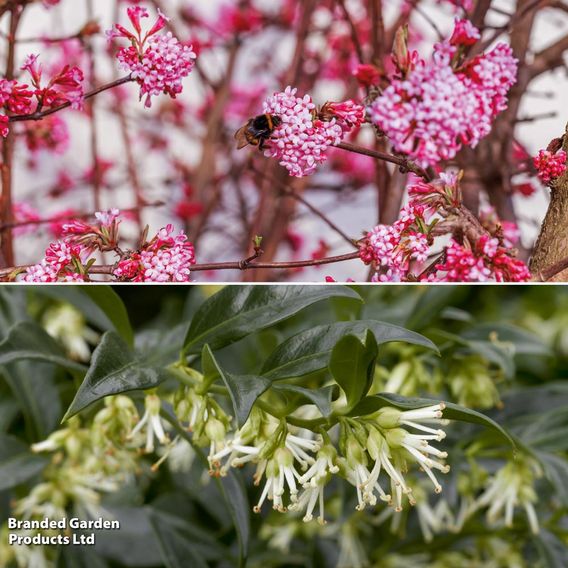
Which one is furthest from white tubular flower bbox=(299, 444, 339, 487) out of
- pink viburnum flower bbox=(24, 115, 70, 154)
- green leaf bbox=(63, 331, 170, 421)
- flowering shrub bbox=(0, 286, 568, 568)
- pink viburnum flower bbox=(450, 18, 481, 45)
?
pink viburnum flower bbox=(24, 115, 70, 154)

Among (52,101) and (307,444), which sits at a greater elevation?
(52,101)

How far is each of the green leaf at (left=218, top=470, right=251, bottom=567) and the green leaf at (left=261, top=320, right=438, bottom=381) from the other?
95mm

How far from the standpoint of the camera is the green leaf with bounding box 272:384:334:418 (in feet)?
1.56

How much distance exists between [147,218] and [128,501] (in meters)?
0.32

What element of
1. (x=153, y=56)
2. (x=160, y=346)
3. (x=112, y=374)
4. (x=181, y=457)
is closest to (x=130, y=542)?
(x=181, y=457)

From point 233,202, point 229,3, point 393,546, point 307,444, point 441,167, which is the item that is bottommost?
point 393,546

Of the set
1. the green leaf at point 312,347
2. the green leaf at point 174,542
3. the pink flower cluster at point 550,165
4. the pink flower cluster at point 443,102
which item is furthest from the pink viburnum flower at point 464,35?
the green leaf at point 174,542

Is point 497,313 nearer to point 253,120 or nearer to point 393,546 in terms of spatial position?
point 393,546

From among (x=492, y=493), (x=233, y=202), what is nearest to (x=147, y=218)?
(x=233, y=202)

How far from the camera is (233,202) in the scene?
1.31m

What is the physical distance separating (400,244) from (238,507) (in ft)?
0.84

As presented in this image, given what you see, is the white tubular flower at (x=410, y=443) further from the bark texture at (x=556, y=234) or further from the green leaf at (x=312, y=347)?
the bark texture at (x=556, y=234)

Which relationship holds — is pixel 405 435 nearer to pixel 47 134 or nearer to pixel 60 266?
pixel 60 266

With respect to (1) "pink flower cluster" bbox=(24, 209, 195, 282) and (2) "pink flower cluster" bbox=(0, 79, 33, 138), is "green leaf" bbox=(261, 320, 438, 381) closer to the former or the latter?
(1) "pink flower cluster" bbox=(24, 209, 195, 282)
